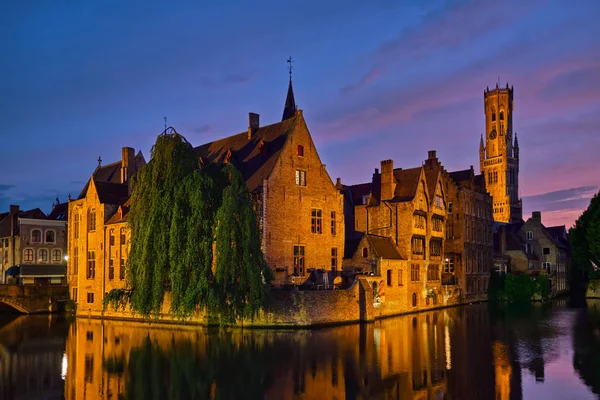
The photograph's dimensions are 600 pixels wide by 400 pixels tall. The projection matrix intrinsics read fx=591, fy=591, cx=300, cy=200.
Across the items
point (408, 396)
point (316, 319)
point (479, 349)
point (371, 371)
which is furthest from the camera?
point (316, 319)

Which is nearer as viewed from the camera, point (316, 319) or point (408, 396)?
point (408, 396)

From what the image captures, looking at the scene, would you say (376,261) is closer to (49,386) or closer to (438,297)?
(438,297)

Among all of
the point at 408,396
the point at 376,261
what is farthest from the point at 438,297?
the point at 408,396

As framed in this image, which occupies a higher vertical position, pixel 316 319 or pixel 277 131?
pixel 277 131

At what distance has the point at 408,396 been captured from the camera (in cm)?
1883

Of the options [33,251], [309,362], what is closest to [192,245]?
[309,362]

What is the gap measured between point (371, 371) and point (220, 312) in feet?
43.0

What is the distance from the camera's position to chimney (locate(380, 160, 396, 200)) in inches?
1992

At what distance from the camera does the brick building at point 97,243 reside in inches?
1825

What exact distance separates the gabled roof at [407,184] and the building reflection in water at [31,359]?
92.5 feet

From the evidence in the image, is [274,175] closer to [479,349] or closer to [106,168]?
[479,349]

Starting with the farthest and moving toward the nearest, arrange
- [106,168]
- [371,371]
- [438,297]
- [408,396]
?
[106,168], [438,297], [371,371], [408,396]

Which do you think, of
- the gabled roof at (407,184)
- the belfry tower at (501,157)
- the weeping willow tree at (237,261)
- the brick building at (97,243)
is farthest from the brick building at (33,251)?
the belfry tower at (501,157)

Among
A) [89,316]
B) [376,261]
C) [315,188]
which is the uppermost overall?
[315,188]
